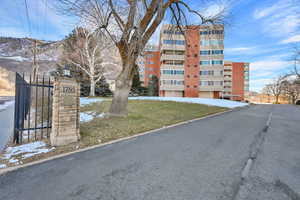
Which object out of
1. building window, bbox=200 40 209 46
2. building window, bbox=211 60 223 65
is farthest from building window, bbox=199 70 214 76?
building window, bbox=200 40 209 46

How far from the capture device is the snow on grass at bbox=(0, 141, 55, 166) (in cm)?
285

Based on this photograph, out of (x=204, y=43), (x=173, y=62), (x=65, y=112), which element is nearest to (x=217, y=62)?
(x=204, y=43)

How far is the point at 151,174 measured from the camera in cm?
240

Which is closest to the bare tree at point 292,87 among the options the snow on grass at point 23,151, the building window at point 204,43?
the building window at point 204,43

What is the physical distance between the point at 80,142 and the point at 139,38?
510 cm

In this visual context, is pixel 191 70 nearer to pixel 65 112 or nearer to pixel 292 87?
pixel 65 112

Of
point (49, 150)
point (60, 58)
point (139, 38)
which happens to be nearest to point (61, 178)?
point (49, 150)

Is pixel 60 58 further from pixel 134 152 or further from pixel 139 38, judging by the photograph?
pixel 134 152

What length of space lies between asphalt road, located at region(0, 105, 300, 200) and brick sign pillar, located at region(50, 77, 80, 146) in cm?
81

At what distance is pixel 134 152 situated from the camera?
338 cm

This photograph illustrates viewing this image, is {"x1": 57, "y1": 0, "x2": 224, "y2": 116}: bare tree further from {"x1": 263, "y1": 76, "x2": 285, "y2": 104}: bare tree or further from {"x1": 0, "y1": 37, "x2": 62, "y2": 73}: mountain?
{"x1": 263, "y1": 76, "x2": 285, "y2": 104}: bare tree

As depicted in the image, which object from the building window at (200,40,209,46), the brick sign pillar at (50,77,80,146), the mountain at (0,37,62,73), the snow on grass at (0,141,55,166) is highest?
the building window at (200,40,209,46)

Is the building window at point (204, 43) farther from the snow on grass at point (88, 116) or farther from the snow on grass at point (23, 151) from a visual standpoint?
the snow on grass at point (23, 151)

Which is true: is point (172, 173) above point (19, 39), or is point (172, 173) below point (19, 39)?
below
